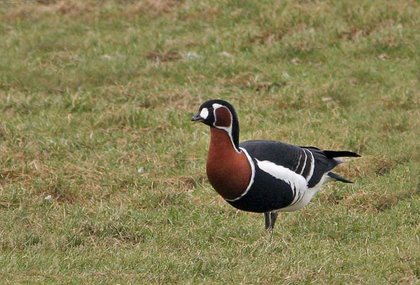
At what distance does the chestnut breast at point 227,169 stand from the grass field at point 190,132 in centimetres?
43

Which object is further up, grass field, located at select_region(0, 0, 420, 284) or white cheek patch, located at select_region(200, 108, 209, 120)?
white cheek patch, located at select_region(200, 108, 209, 120)

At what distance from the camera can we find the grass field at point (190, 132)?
25.9 feet

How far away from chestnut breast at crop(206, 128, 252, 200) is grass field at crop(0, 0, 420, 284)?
434mm

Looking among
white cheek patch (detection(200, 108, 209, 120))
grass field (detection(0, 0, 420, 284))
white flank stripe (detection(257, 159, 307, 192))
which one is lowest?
grass field (detection(0, 0, 420, 284))

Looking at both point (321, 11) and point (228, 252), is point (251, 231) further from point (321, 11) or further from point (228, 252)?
point (321, 11)

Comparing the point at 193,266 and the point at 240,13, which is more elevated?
the point at 193,266

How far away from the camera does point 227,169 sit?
27.6ft

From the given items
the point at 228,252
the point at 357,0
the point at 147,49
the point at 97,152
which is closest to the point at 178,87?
the point at 147,49

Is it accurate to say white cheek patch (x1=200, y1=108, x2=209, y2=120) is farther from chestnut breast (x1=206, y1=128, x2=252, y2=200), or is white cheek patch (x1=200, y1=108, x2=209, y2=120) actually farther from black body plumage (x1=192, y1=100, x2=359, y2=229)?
chestnut breast (x1=206, y1=128, x2=252, y2=200)

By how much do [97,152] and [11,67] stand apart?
136 inches

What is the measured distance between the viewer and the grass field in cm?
789

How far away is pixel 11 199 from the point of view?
9648 millimetres

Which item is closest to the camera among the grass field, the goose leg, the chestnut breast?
the grass field

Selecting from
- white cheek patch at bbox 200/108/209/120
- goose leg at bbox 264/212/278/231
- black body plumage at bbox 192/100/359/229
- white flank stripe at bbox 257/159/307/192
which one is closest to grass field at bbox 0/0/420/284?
goose leg at bbox 264/212/278/231
